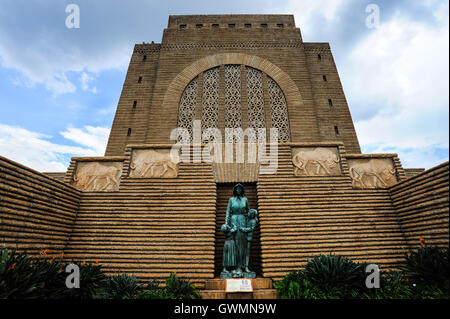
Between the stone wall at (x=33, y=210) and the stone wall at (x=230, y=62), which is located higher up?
the stone wall at (x=230, y=62)

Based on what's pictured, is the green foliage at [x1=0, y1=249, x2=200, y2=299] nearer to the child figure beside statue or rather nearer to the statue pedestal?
the statue pedestal

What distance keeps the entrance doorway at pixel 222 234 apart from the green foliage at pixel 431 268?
115 inches

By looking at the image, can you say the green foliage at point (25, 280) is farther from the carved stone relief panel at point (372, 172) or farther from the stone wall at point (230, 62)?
the carved stone relief panel at point (372, 172)

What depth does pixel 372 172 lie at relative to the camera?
18.4 ft

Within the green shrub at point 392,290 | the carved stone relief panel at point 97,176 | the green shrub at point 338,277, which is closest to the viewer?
the green shrub at point 392,290

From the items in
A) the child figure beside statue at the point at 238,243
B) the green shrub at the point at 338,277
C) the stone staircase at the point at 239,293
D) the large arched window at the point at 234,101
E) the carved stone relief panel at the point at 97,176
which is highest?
the large arched window at the point at 234,101

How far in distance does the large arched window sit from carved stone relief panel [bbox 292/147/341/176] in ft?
11.8

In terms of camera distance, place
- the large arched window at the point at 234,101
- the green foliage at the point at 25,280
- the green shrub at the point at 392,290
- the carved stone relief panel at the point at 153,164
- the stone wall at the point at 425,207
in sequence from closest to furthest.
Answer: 1. the green foliage at the point at 25,280
2. the green shrub at the point at 392,290
3. the stone wall at the point at 425,207
4. the carved stone relief panel at the point at 153,164
5. the large arched window at the point at 234,101

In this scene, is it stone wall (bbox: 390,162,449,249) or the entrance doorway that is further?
the entrance doorway

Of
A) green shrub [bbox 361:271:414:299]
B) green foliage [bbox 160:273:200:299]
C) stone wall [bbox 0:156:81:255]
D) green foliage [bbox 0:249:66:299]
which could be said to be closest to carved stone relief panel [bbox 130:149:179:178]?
stone wall [bbox 0:156:81:255]

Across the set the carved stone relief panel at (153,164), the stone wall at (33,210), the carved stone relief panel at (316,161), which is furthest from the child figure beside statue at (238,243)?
the stone wall at (33,210)

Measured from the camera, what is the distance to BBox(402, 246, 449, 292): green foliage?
3271mm

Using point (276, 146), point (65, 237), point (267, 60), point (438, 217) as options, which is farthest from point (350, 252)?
point (267, 60)

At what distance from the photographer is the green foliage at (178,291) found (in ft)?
12.3
